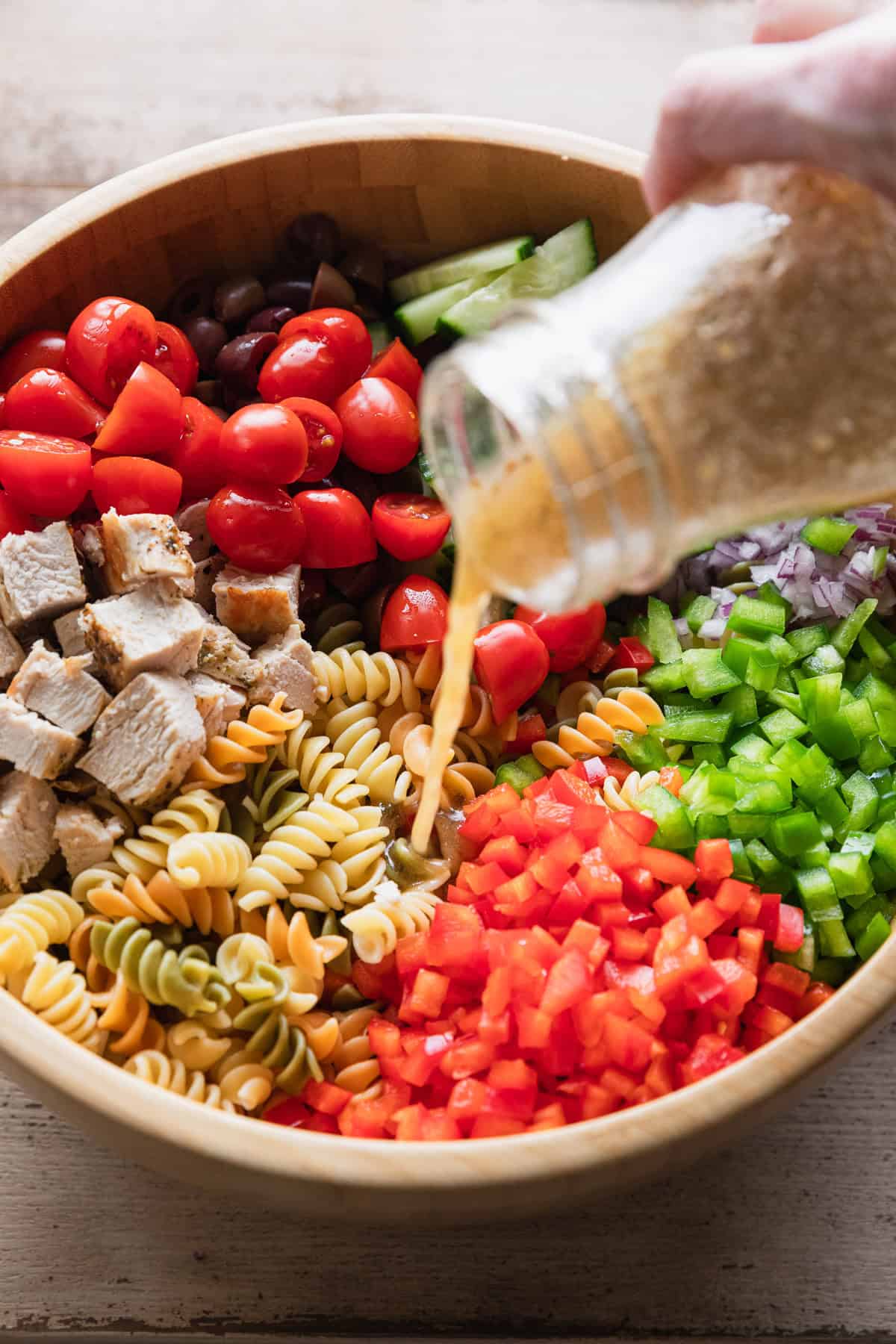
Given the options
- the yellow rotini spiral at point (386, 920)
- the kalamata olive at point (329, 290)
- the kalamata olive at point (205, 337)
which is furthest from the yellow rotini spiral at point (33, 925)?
the kalamata olive at point (329, 290)

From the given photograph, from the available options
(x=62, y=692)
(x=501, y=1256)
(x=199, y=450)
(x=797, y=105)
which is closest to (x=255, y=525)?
(x=199, y=450)

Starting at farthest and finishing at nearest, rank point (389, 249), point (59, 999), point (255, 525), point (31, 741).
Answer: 1. point (389, 249)
2. point (255, 525)
3. point (31, 741)
4. point (59, 999)

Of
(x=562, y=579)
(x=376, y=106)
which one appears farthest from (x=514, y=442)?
(x=376, y=106)

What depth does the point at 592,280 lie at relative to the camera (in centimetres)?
230

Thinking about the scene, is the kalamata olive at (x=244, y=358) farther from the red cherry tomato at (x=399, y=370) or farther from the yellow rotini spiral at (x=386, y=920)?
the yellow rotini spiral at (x=386, y=920)

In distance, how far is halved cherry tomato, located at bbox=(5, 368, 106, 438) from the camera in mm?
3160

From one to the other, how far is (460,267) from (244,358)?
70cm

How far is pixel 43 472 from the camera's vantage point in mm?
3053

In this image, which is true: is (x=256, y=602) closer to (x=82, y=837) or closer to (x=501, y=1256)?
(x=82, y=837)

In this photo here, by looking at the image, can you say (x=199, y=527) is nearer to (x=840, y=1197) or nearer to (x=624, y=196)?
(x=624, y=196)

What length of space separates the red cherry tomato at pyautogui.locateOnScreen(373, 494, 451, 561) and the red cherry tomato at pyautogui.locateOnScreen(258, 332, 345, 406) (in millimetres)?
356

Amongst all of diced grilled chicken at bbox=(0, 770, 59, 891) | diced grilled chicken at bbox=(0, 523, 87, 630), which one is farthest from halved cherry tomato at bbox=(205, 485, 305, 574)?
diced grilled chicken at bbox=(0, 770, 59, 891)

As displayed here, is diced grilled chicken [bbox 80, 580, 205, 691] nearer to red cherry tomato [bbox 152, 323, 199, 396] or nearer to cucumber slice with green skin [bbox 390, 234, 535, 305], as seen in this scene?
red cherry tomato [bbox 152, 323, 199, 396]

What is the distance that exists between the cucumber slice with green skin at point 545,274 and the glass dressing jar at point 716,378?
134cm
